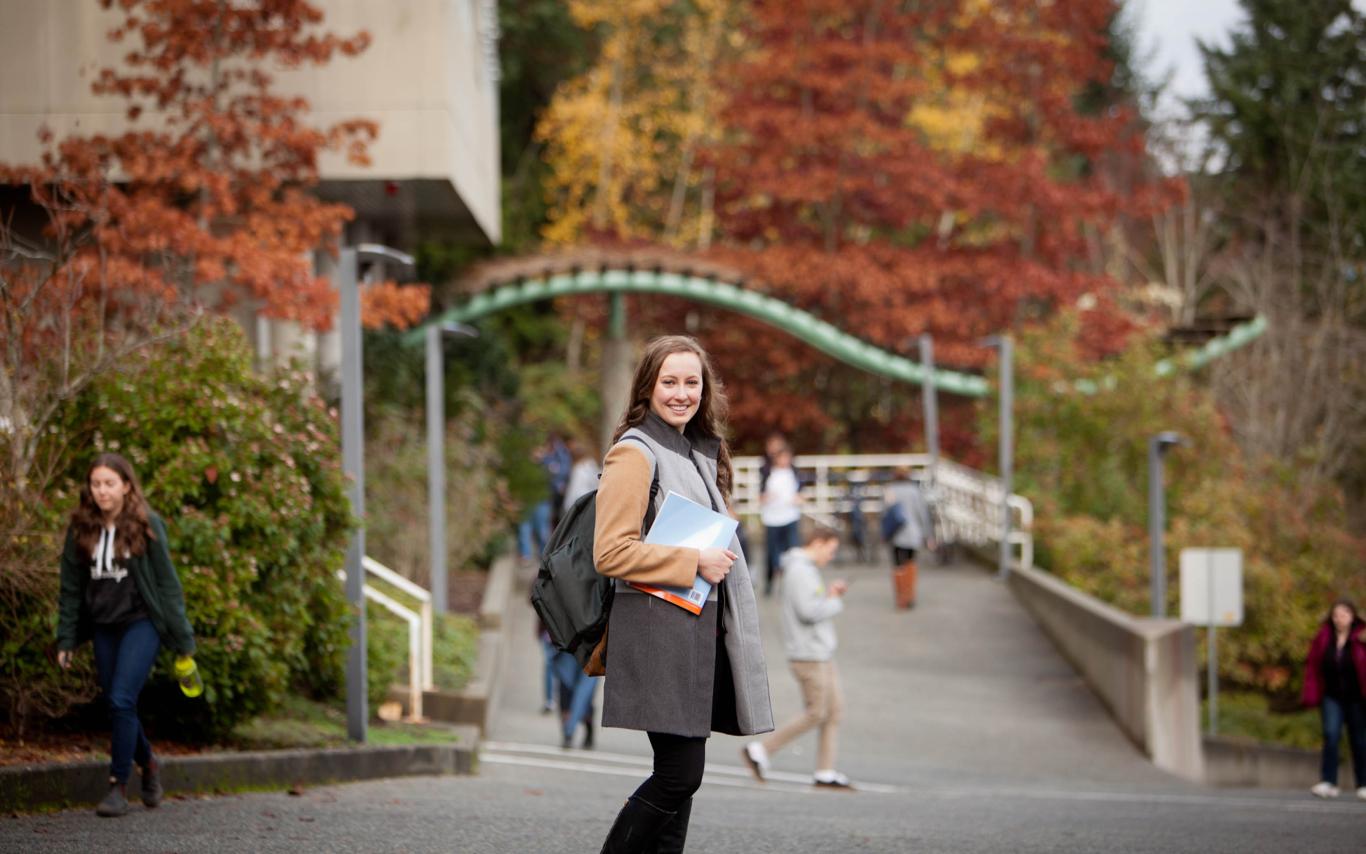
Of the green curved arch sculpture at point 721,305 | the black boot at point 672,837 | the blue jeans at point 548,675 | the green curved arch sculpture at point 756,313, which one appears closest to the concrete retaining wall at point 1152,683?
the blue jeans at point 548,675

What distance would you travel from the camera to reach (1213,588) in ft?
62.2

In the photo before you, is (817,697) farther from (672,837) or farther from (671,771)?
(671,771)

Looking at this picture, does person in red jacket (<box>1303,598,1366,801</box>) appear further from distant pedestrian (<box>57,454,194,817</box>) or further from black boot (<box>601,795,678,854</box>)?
black boot (<box>601,795,678,854</box>)

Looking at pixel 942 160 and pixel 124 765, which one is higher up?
pixel 942 160

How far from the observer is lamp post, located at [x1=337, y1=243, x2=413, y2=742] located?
1070cm

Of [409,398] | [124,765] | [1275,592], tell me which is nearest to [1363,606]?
[1275,592]

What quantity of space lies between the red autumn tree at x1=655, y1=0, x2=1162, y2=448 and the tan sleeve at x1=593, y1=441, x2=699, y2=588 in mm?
27610

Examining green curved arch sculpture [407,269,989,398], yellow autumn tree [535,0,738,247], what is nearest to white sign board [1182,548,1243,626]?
green curved arch sculpture [407,269,989,398]

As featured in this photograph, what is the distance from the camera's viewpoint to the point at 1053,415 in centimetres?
2772

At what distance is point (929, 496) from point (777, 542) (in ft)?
30.5

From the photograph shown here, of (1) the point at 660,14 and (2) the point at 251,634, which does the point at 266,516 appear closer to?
(2) the point at 251,634

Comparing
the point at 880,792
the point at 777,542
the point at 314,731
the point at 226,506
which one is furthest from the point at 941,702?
the point at 226,506

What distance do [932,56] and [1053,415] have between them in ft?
53.1

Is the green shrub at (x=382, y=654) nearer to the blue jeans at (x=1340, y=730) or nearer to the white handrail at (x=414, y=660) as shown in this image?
the white handrail at (x=414, y=660)
